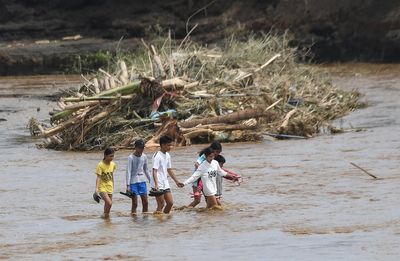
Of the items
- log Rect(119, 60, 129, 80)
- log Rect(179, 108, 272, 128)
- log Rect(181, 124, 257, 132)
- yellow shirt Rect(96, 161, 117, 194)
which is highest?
log Rect(119, 60, 129, 80)

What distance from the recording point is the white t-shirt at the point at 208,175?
547 inches

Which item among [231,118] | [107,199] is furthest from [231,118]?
[107,199]

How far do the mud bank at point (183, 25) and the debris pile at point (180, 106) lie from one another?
63.1 ft

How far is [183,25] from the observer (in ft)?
157

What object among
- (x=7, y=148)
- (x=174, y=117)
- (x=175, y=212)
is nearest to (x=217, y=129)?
(x=174, y=117)

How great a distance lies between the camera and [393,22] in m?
43.5

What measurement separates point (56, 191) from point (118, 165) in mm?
2695

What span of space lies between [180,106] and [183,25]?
84.6 feet

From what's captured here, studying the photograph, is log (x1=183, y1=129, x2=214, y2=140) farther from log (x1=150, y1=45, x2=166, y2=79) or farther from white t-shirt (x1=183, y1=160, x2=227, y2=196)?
white t-shirt (x1=183, y1=160, x2=227, y2=196)

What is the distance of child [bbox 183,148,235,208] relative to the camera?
45.6 feet

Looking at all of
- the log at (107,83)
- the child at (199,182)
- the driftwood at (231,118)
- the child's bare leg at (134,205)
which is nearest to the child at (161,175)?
the child's bare leg at (134,205)

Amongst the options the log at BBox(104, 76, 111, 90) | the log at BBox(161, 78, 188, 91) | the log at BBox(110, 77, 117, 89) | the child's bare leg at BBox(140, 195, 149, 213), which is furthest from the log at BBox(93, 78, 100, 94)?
the child's bare leg at BBox(140, 195, 149, 213)

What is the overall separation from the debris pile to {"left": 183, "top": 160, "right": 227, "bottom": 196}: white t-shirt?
7.08 metres

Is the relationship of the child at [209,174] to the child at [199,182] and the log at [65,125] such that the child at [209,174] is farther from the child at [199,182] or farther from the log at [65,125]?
the log at [65,125]
